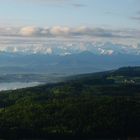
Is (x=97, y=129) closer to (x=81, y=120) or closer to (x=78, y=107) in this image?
(x=81, y=120)

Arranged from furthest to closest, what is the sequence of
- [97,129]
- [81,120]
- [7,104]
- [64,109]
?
1. [7,104]
2. [64,109]
3. [81,120]
4. [97,129]

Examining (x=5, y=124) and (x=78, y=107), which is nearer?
(x=5, y=124)

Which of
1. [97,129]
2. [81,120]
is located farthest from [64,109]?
[97,129]

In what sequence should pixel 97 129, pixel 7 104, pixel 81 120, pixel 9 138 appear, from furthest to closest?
pixel 7 104 < pixel 81 120 < pixel 97 129 < pixel 9 138

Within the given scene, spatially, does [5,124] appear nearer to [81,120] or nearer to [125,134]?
[81,120]

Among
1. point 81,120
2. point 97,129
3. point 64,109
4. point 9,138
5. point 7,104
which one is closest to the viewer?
point 9,138

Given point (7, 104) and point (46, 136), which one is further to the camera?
point (7, 104)

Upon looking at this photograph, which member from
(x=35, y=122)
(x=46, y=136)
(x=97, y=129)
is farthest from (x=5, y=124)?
(x=97, y=129)

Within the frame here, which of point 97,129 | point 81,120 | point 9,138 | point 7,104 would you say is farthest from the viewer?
point 7,104
